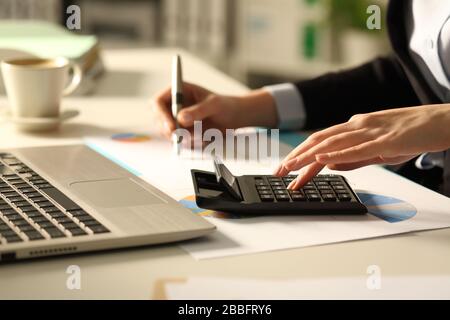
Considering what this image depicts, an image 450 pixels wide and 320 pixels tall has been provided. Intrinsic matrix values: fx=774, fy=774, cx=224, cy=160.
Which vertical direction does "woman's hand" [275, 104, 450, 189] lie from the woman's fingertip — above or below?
above

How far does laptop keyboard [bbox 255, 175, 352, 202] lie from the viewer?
89 cm

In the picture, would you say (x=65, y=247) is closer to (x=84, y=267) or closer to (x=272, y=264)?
(x=84, y=267)

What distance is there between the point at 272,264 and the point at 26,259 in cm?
24

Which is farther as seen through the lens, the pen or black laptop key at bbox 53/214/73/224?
the pen

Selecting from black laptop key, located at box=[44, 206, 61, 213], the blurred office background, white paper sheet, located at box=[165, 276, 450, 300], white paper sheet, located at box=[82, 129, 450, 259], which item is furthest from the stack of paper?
the blurred office background

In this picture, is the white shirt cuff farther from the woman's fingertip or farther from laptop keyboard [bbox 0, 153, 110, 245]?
laptop keyboard [bbox 0, 153, 110, 245]

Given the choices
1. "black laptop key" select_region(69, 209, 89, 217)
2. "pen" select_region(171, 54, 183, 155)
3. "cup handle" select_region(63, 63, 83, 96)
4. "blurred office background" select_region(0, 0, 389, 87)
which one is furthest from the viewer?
"blurred office background" select_region(0, 0, 389, 87)

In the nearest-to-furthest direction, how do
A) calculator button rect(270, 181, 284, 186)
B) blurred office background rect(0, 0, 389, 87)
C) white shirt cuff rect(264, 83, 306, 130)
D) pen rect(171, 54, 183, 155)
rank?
calculator button rect(270, 181, 284, 186) → pen rect(171, 54, 183, 155) → white shirt cuff rect(264, 83, 306, 130) → blurred office background rect(0, 0, 389, 87)

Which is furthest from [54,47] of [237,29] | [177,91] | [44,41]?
[237,29]

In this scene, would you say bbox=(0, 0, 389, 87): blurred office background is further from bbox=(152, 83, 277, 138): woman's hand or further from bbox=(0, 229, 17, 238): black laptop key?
bbox=(0, 229, 17, 238): black laptop key

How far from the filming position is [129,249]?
772 mm

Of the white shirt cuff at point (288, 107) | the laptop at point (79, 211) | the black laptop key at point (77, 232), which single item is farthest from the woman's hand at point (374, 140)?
the white shirt cuff at point (288, 107)
